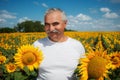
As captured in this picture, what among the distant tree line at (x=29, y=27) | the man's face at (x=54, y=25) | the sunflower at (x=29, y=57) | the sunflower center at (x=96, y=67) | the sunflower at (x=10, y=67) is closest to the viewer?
the sunflower center at (x=96, y=67)

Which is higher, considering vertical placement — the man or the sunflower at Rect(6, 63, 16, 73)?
the man

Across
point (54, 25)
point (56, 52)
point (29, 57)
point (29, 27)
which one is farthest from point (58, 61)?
point (29, 27)

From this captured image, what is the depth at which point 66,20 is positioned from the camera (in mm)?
3213

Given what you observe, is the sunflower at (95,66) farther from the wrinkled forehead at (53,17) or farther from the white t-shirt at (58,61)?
the wrinkled forehead at (53,17)

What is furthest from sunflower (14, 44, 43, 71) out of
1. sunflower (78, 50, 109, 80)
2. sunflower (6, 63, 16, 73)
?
sunflower (6, 63, 16, 73)

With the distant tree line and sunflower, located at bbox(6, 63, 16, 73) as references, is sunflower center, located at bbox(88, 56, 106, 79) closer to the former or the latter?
sunflower, located at bbox(6, 63, 16, 73)

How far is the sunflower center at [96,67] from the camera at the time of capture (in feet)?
6.83

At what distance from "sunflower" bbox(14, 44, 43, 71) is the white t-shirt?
0.43m

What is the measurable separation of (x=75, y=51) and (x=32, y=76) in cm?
61

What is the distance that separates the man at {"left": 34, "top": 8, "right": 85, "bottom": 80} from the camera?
9.86 feet

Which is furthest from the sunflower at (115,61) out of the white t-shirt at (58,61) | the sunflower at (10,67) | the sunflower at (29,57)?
the sunflower at (10,67)

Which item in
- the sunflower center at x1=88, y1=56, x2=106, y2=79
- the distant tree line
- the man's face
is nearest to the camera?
the sunflower center at x1=88, y1=56, x2=106, y2=79

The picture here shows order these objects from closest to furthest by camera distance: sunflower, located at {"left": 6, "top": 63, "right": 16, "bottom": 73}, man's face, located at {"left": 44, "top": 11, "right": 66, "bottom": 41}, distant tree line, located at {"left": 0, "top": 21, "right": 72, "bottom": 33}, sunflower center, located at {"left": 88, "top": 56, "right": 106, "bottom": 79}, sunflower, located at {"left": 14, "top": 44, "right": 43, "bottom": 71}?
1. sunflower center, located at {"left": 88, "top": 56, "right": 106, "bottom": 79}
2. sunflower, located at {"left": 14, "top": 44, "right": 43, "bottom": 71}
3. man's face, located at {"left": 44, "top": 11, "right": 66, "bottom": 41}
4. sunflower, located at {"left": 6, "top": 63, "right": 16, "bottom": 73}
5. distant tree line, located at {"left": 0, "top": 21, "right": 72, "bottom": 33}

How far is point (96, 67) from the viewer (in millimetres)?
2070
